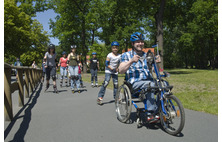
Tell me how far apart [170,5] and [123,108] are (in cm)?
2250

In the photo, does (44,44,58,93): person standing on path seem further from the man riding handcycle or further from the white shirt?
the man riding handcycle

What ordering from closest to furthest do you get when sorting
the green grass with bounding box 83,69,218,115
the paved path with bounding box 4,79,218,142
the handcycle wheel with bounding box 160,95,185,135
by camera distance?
the handcycle wheel with bounding box 160,95,185,135, the paved path with bounding box 4,79,218,142, the green grass with bounding box 83,69,218,115

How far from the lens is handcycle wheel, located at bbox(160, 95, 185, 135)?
3.31 meters

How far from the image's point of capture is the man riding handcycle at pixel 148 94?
3.48 metres

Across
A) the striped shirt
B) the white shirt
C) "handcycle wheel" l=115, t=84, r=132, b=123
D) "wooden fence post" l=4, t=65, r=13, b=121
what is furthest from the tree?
the striped shirt

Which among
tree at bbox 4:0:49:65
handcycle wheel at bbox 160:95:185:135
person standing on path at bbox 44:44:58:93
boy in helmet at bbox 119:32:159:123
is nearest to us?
handcycle wheel at bbox 160:95:185:135

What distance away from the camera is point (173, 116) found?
3.44 meters

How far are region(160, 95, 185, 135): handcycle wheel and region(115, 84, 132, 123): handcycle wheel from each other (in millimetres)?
701

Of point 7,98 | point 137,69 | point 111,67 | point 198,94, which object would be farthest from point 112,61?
point 198,94

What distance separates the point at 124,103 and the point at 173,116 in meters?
1.24

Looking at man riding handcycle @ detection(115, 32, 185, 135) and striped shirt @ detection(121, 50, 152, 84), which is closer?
man riding handcycle @ detection(115, 32, 185, 135)

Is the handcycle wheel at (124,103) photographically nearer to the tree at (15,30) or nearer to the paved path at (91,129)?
the paved path at (91,129)

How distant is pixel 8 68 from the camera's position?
4.55 metres
